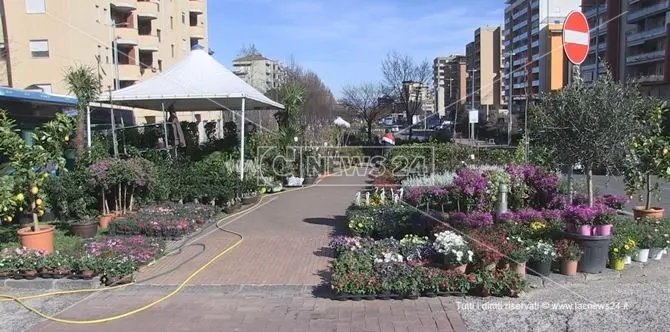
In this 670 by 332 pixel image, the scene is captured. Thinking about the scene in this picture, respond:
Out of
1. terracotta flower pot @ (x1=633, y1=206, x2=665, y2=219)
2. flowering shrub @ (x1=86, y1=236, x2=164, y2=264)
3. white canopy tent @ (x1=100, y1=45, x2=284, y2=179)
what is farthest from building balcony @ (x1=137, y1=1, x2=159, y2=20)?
terracotta flower pot @ (x1=633, y1=206, x2=665, y2=219)

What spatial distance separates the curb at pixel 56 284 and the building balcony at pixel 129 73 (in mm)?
41418

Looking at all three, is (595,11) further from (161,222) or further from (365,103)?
(161,222)

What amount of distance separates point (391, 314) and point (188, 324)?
208 cm

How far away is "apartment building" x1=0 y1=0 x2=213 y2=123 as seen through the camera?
37.4 meters

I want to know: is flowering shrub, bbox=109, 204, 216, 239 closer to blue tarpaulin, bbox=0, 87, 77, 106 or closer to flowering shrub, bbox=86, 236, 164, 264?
flowering shrub, bbox=86, 236, 164, 264

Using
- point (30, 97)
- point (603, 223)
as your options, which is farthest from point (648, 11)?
point (30, 97)

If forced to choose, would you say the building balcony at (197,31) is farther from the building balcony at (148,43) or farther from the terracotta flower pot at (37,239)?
the terracotta flower pot at (37,239)

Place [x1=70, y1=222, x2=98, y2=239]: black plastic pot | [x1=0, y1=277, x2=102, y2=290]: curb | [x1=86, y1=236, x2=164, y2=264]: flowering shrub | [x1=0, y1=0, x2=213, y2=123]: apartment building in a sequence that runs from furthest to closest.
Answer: [x1=0, y1=0, x2=213, y2=123]: apartment building < [x1=70, y1=222, x2=98, y2=239]: black plastic pot < [x1=86, y1=236, x2=164, y2=264]: flowering shrub < [x1=0, y1=277, x2=102, y2=290]: curb

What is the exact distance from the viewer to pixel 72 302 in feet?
21.4

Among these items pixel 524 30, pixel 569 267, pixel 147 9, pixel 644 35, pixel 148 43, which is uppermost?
pixel 524 30

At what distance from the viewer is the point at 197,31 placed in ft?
211

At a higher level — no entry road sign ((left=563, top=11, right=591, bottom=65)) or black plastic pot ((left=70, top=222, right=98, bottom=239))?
no entry road sign ((left=563, top=11, right=591, bottom=65))

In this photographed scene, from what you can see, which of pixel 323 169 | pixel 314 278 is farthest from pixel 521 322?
pixel 323 169

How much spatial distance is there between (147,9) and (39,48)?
15.3m
